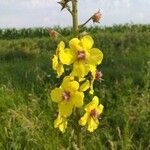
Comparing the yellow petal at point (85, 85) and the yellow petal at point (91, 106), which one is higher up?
the yellow petal at point (85, 85)

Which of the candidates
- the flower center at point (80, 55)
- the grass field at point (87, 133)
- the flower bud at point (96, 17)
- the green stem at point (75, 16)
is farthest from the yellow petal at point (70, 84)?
the grass field at point (87, 133)

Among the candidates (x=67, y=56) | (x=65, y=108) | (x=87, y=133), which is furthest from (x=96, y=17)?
(x=87, y=133)

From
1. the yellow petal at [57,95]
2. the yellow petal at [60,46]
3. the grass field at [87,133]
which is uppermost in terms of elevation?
the yellow petal at [60,46]

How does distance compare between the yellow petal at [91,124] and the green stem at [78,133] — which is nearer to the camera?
the green stem at [78,133]

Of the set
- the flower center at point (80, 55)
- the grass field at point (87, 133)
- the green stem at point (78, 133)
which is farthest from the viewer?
the grass field at point (87, 133)

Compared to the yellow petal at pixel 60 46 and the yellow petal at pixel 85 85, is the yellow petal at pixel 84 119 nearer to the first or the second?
the yellow petal at pixel 85 85

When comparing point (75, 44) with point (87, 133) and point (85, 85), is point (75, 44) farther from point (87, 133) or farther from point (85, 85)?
point (87, 133)

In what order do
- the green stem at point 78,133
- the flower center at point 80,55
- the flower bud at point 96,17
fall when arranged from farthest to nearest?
the flower bud at point 96,17
the flower center at point 80,55
the green stem at point 78,133

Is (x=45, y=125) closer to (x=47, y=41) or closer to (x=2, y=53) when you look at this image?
(x=2, y=53)
